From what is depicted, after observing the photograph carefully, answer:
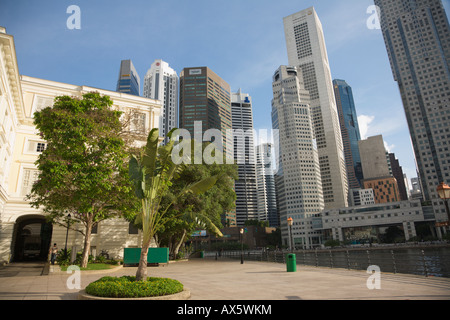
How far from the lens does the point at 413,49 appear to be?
155 meters

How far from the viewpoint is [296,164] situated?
6599 inches

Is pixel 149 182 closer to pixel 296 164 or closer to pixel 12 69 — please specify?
pixel 12 69

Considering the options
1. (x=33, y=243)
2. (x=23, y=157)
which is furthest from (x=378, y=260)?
(x=33, y=243)

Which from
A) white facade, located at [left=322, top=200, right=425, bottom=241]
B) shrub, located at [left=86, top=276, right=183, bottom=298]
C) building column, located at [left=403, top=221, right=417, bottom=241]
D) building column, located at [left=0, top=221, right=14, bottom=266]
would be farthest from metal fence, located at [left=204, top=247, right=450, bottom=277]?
white facade, located at [left=322, top=200, right=425, bottom=241]

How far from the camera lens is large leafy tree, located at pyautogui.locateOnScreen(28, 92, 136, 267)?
17.8 m

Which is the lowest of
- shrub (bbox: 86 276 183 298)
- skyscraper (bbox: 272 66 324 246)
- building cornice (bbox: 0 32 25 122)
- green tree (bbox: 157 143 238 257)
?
shrub (bbox: 86 276 183 298)

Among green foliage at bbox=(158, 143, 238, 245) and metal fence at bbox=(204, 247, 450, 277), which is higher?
green foliage at bbox=(158, 143, 238, 245)

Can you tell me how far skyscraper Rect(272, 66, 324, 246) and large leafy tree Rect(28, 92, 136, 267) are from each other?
141689mm

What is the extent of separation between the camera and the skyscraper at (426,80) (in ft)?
438

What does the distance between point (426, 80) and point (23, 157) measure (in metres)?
179

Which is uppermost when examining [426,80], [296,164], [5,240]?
[426,80]

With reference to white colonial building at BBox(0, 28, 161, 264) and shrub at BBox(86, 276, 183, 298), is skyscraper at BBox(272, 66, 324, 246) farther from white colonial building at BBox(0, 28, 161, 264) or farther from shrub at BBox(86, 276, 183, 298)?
shrub at BBox(86, 276, 183, 298)

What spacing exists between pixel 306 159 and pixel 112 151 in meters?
161

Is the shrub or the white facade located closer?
the shrub
